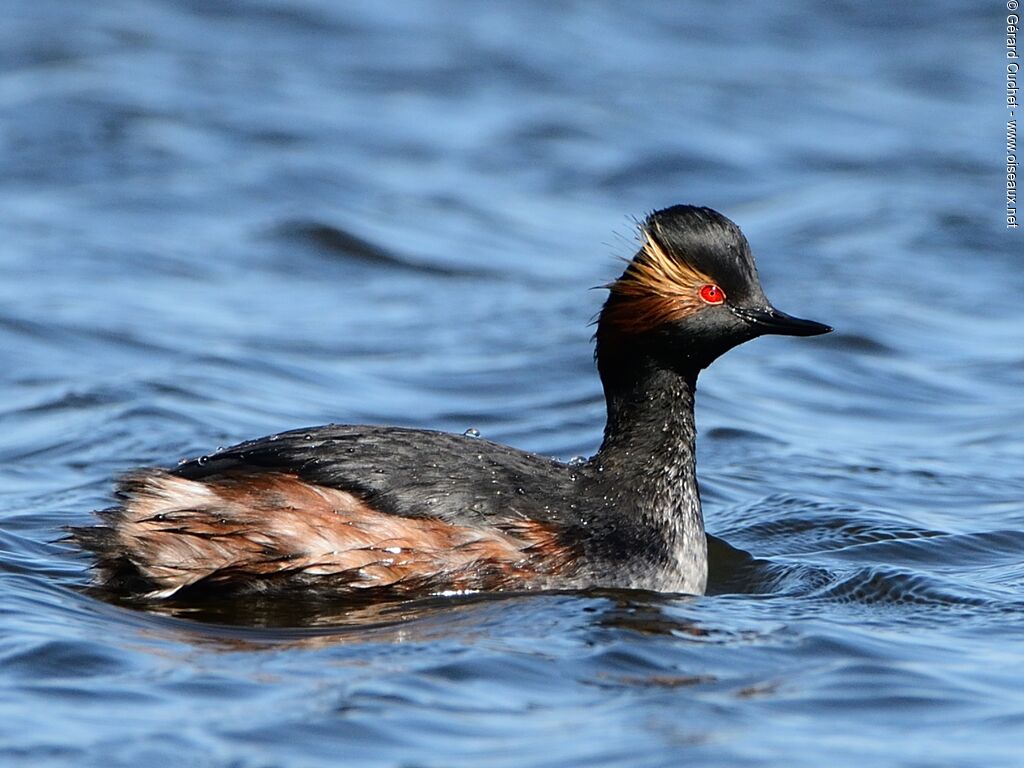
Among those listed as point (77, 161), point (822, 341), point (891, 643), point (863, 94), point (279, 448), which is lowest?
point (891, 643)

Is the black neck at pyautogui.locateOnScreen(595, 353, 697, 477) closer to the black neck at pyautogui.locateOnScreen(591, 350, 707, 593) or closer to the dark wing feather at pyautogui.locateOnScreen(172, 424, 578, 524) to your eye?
the black neck at pyautogui.locateOnScreen(591, 350, 707, 593)

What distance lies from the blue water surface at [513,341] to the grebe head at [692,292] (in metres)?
1.14

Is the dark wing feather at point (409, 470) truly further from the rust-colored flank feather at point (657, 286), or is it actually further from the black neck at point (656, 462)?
the rust-colored flank feather at point (657, 286)

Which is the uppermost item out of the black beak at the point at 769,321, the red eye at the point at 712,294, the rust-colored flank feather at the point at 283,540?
the red eye at the point at 712,294

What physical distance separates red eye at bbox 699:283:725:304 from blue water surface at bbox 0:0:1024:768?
128 centimetres

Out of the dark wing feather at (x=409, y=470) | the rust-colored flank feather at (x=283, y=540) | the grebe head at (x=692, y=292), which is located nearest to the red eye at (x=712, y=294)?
the grebe head at (x=692, y=292)

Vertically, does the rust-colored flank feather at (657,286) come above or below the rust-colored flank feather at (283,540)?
above

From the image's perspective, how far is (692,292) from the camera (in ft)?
25.7

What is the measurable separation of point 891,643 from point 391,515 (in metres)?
2.03

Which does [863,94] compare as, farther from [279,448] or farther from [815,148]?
[279,448]

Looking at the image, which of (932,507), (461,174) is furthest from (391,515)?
(461,174)

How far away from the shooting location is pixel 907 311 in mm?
13984

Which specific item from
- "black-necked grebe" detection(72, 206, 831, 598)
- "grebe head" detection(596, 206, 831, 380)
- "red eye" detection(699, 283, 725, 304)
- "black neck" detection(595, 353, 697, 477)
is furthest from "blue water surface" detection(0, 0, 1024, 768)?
"red eye" detection(699, 283, 725, 304)

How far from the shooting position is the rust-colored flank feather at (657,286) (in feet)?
25.6
